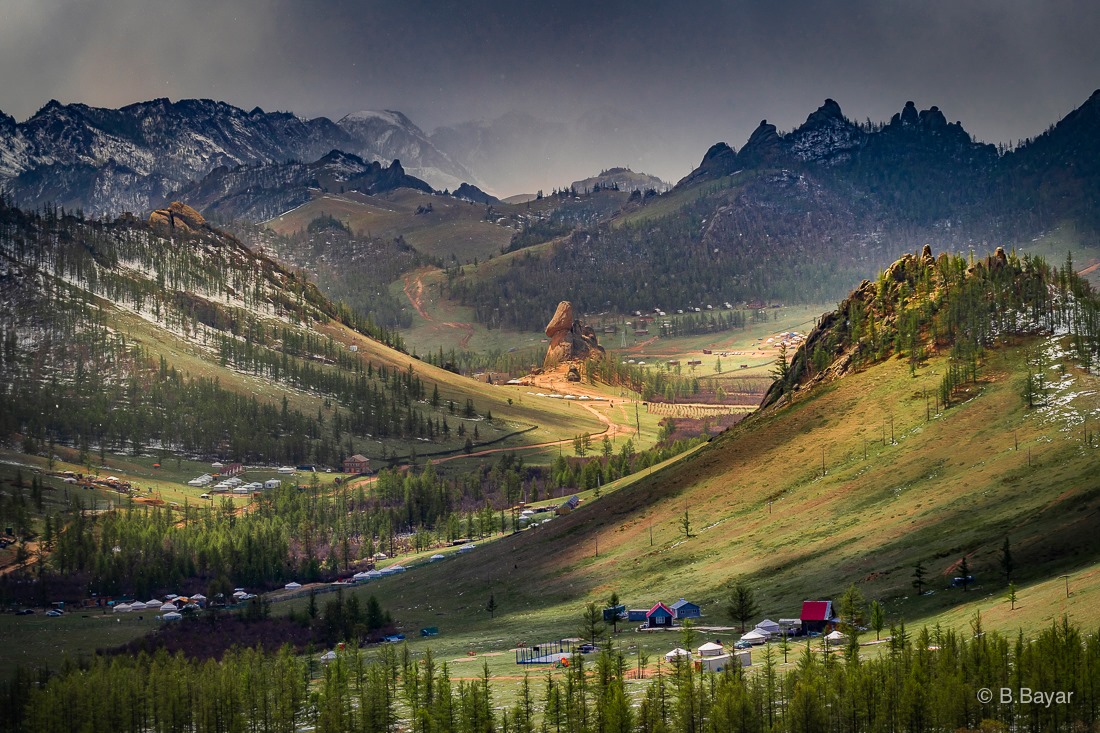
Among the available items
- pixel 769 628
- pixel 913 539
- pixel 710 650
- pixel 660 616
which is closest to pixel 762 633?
pixel 769 628

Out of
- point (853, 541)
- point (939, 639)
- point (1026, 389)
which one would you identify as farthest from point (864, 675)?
→ point (1026, 389)

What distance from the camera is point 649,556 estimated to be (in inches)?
7574

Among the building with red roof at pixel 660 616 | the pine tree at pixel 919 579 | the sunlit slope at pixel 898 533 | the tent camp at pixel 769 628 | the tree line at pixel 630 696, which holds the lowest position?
the tree line at pixel 630 696

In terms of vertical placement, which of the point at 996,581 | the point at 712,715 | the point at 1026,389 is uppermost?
the point at 1026,389

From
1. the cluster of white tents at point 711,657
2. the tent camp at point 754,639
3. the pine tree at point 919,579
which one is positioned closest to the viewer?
the cluster of white tents at point 711,657

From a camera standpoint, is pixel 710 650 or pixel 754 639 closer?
pixel 710 650

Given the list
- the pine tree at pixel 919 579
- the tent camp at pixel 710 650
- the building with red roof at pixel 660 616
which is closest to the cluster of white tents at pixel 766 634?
the tent camp at pixel 710 650

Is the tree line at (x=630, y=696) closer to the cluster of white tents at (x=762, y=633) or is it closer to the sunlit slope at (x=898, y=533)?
the cluster of white tents at (x=762, y=633)

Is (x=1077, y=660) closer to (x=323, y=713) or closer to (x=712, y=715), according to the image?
(x=712, y=715)

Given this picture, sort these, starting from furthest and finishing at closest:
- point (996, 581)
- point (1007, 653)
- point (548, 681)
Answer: point (996, 581), point (548, 681), point (1007, 653)

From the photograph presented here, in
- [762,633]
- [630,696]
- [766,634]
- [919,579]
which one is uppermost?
[919,579]

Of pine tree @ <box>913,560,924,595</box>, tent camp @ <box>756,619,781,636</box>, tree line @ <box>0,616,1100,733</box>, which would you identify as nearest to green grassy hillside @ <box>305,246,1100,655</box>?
pine tree @ <box>913,560,924,595</box>

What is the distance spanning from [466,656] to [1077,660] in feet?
255

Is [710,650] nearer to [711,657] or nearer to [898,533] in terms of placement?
[711,657]
